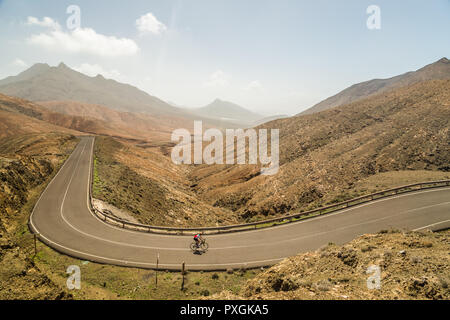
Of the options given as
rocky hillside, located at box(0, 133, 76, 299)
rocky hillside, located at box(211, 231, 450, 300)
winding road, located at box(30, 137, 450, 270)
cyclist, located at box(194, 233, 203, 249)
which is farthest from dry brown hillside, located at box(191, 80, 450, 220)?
rocky hillside, located at box(0, 133, 76, 299)

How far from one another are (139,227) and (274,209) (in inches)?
711

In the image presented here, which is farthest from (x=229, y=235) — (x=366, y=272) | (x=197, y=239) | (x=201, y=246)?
(x=366, y=272)

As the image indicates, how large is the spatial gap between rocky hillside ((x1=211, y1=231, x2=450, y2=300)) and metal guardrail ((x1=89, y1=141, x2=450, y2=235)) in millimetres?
6951

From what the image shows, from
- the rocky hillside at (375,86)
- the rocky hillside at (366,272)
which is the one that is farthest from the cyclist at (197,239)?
the rocky hillside at (375,86)

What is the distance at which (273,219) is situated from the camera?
20703mm

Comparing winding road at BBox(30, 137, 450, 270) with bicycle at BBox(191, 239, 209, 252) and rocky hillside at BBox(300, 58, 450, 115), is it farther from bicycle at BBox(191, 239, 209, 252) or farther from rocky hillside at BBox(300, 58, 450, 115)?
rocky hillside at BBox(300, 58, 450, 115)

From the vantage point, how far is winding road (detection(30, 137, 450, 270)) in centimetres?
1538

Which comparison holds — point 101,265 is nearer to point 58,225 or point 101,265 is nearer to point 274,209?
point 58,225

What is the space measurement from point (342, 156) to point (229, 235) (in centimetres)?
2904

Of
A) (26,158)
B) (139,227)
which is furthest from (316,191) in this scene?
(26,158)

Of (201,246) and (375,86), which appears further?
(375,86)

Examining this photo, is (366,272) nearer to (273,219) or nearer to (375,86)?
(273,219)
